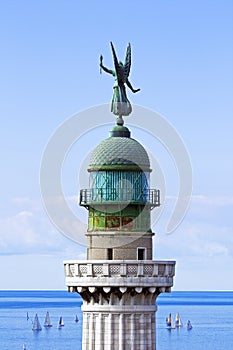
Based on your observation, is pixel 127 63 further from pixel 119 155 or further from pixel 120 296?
pixel 120 296

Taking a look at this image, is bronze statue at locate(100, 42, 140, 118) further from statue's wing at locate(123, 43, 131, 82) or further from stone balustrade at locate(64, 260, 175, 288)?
stone balustrade at locate(64, 260, 175, 288)

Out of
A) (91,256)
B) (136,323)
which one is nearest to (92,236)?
(91,256)

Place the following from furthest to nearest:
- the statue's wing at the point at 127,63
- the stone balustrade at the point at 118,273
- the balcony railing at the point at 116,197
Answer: the statue's wing at the point at 127,63
the balcony railing at the point at 116,197
the stone balustrade at the point at 118,273

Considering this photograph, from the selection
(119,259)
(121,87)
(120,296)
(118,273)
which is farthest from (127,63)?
(120,296)

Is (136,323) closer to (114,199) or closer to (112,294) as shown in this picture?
(112,294)

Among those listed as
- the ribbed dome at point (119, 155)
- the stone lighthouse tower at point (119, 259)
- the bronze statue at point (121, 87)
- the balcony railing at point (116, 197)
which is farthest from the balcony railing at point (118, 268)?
the bronze statue at point (121, 87)

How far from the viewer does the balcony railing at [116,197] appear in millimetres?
42094

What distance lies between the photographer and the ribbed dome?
42125mm

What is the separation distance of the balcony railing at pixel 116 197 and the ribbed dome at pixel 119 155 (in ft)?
2.90

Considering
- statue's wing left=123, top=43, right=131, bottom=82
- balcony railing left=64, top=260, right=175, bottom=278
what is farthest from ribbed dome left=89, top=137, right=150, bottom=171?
balcony railing left=64, top=260, right=175, bottom=278

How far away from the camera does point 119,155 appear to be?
4216 cm

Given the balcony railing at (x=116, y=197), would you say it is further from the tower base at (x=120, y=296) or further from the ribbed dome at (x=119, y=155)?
the tower base at (x=120, y=296)

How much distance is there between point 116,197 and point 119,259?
2342mm

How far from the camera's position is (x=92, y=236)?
139ft
